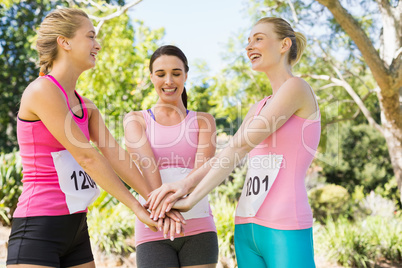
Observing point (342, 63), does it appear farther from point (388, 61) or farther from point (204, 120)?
point (204, 120)

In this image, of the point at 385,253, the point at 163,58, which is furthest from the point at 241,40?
the point at 163,58

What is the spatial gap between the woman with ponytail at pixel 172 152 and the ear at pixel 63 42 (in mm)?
642

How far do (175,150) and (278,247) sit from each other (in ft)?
2.85

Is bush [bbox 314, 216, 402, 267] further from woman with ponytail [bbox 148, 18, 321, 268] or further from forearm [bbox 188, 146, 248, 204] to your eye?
forearm [bbox 188, 146, 248, 204]

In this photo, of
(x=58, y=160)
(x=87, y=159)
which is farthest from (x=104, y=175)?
(x=58, y=160)

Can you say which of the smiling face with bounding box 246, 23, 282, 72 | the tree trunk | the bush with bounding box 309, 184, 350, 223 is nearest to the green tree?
the tree trunk

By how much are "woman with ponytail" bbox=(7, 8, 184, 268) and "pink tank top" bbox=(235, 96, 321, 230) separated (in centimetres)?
53

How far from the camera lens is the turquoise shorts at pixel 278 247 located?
1.92 meters

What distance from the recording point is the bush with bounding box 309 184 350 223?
13.1 m

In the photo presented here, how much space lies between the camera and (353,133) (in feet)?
61.2

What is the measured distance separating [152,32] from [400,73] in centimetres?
785

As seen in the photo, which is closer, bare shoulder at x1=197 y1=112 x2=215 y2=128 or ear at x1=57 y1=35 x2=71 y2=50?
ear at x1=57 y1=35 x2=71 y2=50

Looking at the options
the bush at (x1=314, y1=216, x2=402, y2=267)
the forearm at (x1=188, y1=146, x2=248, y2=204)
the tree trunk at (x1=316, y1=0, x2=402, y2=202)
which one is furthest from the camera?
the bush at (x1=314, y1=216, x2=402, y2=267)

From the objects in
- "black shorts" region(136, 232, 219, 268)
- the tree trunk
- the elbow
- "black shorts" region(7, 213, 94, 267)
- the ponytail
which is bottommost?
"black shorts" region(136, 232, 219, 268)
